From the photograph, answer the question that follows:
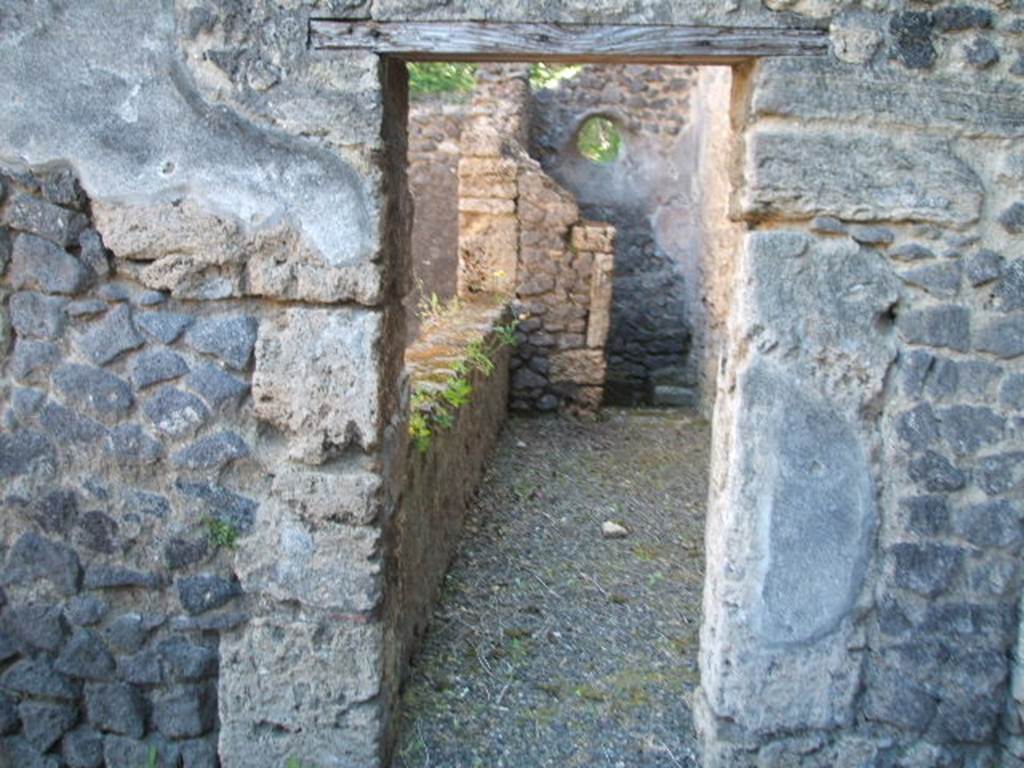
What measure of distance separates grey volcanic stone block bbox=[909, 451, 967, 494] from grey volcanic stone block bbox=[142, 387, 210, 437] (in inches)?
85.6

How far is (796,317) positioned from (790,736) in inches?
53.4

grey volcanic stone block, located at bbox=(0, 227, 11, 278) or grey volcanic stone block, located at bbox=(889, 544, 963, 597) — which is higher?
grey volcanic stone block, located at bbox=(0, 227, 11, 278)

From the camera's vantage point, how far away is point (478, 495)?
230 inches

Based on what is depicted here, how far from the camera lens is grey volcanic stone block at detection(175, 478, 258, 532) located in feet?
9.79

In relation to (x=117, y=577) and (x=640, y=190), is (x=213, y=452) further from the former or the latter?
(x=640, y=190)

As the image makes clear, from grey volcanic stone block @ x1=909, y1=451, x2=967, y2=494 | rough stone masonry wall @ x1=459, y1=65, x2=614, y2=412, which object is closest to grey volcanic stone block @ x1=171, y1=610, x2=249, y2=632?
grey volcanic stone block @ x1=909, y1=451, x2=967, y2=494

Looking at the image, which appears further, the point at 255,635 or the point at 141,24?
the point at 255,635

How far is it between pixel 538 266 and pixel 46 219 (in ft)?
17.0

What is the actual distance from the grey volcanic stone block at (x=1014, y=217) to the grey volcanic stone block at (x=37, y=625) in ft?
10.4

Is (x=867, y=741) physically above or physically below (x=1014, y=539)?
below

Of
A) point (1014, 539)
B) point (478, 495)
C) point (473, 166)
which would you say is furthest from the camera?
point (473, 166)

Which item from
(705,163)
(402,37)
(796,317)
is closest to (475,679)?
(796,317)

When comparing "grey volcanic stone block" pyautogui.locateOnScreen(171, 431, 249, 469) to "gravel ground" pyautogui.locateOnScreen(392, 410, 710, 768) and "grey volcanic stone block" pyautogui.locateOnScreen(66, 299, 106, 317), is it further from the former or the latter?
"gravel ground" pyautogui.locateOnScreen(392, 410, 710, 768)

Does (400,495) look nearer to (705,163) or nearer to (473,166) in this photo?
(473,166)
